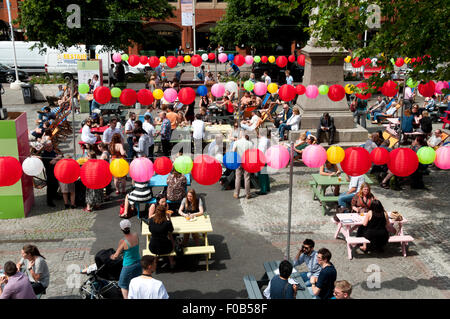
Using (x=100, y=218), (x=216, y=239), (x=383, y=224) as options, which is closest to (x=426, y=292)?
(x=383, y=224)

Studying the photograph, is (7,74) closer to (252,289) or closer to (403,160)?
(252,289)

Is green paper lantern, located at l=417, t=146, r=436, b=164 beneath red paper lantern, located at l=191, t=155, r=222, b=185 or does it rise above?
above

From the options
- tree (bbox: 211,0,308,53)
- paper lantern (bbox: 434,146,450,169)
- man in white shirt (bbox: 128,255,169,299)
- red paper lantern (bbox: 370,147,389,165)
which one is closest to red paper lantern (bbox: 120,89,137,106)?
red paper lantern (bbox: 370,147,389,165)

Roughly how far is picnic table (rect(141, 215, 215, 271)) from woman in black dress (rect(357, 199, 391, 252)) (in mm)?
2950

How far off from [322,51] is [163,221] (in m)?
9.84

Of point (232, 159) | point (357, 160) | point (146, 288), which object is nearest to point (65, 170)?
point (146, 288)

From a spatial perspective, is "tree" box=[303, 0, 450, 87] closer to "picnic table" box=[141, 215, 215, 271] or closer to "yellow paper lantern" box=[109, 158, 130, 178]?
"picnic table" box=[141, 215, 215, 271]

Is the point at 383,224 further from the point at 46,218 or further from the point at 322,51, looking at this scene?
the point at 322,51

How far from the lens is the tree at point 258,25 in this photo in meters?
29.3

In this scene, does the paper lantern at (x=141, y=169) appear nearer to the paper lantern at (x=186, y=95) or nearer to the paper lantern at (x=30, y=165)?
the paper lantern at (x=30, y=165)

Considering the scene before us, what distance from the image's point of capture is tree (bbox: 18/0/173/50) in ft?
78.7

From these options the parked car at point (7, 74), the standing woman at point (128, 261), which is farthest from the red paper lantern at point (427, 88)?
the parked car at point (7, 74)

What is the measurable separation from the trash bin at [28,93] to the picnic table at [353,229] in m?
18.8

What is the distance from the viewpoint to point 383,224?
931cm
